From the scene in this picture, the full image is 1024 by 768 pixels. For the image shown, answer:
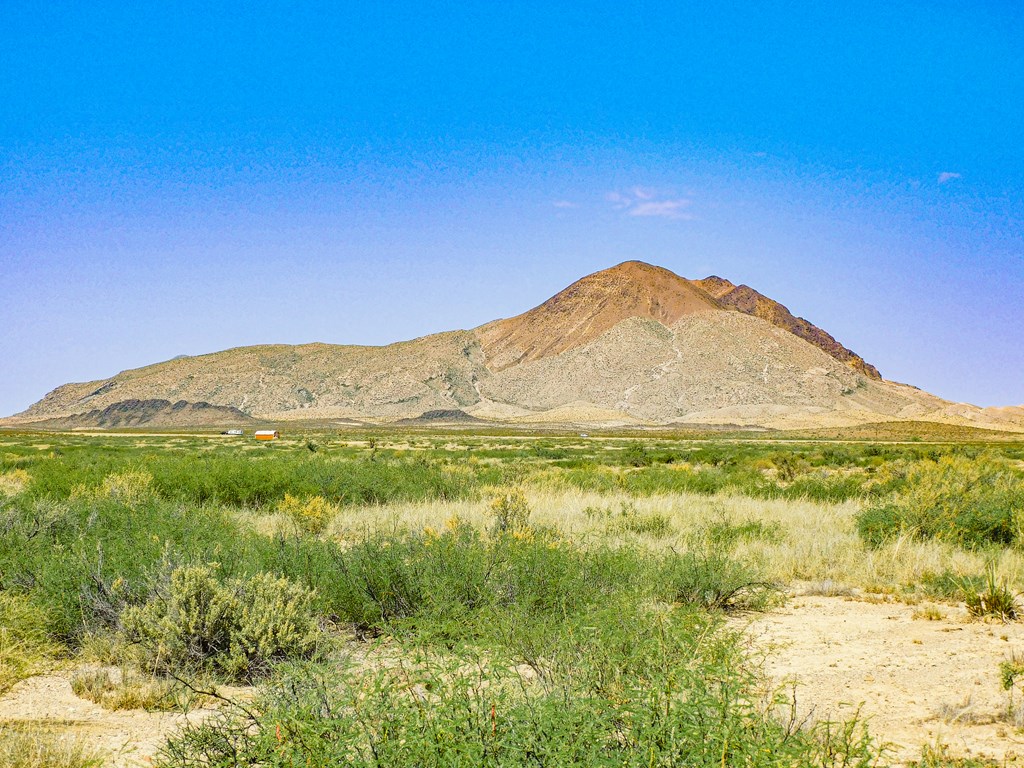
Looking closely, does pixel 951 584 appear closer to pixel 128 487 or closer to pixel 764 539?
pixel 764 539

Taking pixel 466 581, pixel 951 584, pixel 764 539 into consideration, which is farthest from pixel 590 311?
pixel 466 581

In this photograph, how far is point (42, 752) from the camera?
4027mm

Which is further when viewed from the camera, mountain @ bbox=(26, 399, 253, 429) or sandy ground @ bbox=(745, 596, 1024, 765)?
mountain @ bbox=(26, 399, 253, 429)

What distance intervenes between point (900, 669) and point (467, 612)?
349 cm

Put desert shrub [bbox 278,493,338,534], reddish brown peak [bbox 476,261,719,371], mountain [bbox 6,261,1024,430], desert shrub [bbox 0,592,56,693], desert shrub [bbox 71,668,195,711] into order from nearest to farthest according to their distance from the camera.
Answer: desert shrub [bbox 71,668,195,711] < desert shrub [bbox 0,592,56,693] < desert shrub [bbox 278,493,338,534] < mountain [bbox 6,261,1024,430] < reddish brown peak [bbox 476,261,719,371]

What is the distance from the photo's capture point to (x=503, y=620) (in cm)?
550

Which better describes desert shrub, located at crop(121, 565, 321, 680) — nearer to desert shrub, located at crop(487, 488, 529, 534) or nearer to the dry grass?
the dry grass

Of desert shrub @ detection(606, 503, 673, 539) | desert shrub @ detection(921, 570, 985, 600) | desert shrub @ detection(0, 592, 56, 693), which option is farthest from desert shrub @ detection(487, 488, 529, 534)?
desert shrub @ detection(0, 592, 56, 693)

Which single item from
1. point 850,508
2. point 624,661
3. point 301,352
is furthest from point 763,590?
point 301,352

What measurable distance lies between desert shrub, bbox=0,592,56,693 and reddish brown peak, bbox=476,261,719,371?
462ft

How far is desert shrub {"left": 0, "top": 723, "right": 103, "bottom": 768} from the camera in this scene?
12.9 ft

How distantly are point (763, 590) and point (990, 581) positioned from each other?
7.03 feet

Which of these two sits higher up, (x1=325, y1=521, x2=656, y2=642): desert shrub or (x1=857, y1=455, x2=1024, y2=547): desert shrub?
(x1=325, y1=521, x2=656, y2=642): desert shrub

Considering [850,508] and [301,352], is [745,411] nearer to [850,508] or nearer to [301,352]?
[301,352]
